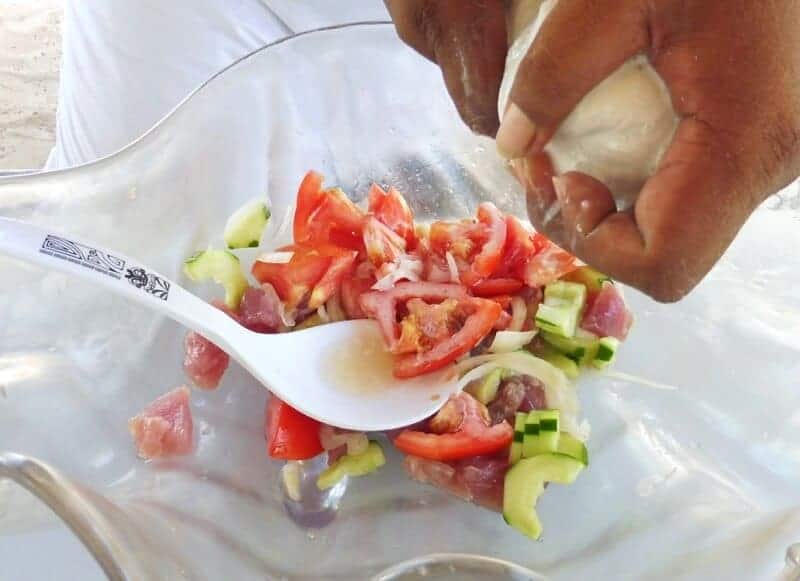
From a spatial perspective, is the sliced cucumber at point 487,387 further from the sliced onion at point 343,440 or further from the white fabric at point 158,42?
the white fabric at point 158,42

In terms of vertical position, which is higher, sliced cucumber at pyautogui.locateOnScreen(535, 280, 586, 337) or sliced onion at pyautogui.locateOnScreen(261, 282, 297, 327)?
sliced cucumber at pyautogui.locateOnScreen(535, 280, 586, 337)

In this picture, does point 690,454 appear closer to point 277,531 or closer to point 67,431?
point 277,531

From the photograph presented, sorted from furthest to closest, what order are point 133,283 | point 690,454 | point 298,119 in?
point 298,119
point 690,454
point 133,283

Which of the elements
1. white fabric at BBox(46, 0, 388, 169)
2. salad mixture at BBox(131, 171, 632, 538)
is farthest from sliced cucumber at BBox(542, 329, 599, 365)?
white fabric at BBox(46, 0, 388, 169)

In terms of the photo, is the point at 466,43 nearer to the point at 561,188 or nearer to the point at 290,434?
the point at 561,188

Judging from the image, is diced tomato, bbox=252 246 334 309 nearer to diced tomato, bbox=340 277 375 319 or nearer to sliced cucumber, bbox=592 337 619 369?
diced tomato, bbox=340 277 375 319

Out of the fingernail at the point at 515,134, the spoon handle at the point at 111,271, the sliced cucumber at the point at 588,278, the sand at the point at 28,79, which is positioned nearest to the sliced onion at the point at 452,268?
the sliced cucumber at the point at 588,278

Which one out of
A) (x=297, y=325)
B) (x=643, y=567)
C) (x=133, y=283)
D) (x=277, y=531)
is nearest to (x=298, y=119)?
(x=297, y=325)
